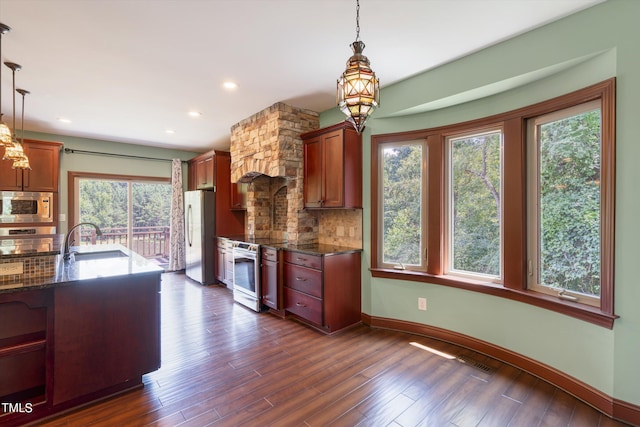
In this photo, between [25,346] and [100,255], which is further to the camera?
[100,255]

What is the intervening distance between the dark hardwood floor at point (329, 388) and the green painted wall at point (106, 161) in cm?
406

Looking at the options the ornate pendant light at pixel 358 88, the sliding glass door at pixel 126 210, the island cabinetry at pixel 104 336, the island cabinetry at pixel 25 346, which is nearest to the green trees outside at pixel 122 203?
the sliding glass door at pixel 126 210

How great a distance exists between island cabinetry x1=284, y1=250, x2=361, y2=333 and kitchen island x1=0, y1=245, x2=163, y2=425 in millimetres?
1563

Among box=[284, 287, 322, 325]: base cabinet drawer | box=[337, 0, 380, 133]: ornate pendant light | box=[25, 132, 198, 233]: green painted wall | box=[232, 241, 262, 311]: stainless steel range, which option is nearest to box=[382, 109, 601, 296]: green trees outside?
box=[284, 287, 322, 325]: base cabinet drawer

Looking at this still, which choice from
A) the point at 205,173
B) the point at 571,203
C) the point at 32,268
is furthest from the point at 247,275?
the point at 571,203

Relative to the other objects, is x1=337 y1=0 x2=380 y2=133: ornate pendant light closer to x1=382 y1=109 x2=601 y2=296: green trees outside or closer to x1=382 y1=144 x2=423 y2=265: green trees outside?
x1=382 y1=109 x2=601 y2=296: green trees outside

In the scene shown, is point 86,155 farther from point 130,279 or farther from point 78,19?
point 130,279

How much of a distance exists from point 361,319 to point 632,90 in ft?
10.1

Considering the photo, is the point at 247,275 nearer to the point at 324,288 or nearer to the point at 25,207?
the point at 324,288

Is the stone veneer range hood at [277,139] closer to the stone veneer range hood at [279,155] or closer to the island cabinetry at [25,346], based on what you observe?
the stone veneer range hood at [279,155]

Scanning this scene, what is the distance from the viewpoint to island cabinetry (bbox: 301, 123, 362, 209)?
11.2 feet

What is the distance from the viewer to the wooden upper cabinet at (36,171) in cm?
454

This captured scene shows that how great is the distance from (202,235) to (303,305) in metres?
2.84

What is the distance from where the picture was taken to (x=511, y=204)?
2604 mm
